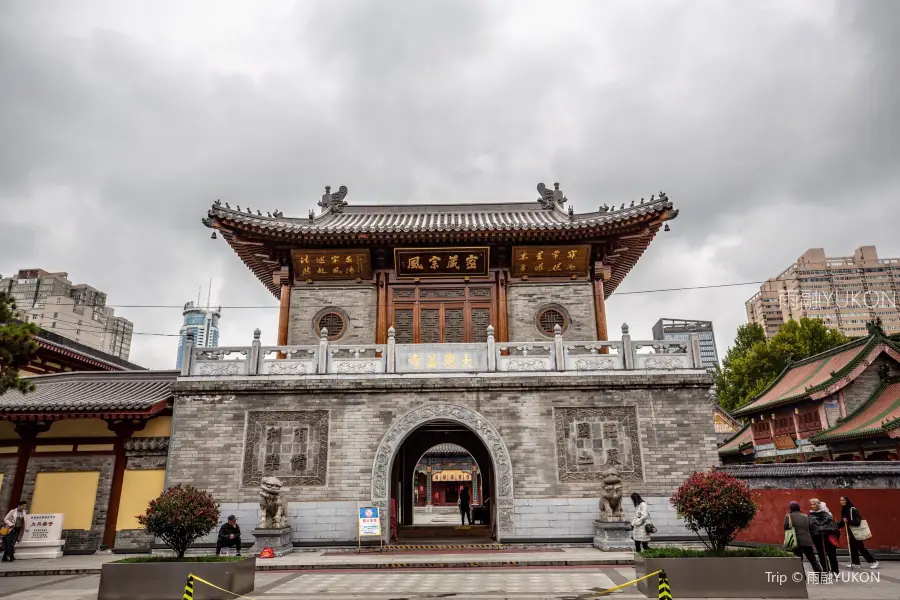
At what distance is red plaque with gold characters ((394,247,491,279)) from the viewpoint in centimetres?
1617

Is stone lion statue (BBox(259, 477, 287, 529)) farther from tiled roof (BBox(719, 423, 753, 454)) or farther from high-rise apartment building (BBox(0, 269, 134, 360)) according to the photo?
high-rise apartment building (BBox(0, 269, 134, 360))

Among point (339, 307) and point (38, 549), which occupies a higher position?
point (339, 307)

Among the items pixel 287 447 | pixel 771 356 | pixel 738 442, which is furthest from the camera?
pixel 771 356

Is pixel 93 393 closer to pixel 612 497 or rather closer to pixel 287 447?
pixel 287 447

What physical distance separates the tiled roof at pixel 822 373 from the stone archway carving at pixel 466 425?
12.5 metres

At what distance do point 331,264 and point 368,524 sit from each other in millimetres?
6953

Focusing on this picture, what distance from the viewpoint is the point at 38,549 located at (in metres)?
12.9

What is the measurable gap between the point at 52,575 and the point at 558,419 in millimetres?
10343

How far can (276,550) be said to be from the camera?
1202 centimetres

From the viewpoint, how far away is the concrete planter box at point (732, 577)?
739 centimetres

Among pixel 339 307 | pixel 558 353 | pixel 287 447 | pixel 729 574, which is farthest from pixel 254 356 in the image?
pixel 729 574

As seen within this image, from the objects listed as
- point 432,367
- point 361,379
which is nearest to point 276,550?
point 361,379

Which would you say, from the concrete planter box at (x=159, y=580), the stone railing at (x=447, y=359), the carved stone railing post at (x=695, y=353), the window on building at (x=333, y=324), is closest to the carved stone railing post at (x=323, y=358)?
the stone railing at (x=447, y=359)

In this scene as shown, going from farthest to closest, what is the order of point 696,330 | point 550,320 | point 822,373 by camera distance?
point 696,330 < point 822,373 < point 550,320
